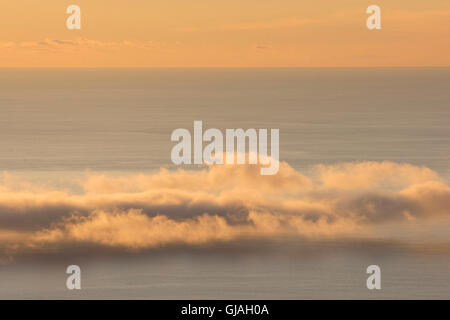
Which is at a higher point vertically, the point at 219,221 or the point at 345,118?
the point at 345,118

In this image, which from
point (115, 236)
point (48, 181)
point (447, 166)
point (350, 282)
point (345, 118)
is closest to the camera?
point (350, 282)

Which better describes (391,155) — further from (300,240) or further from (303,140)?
(300,240)

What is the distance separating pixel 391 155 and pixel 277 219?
41794mm

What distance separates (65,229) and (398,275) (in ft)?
88.0

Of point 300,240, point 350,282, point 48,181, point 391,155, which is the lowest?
point 350,282

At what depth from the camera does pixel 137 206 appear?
63.9 metres

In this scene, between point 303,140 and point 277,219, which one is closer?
point 277,219

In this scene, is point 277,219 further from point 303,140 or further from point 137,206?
point 303,140

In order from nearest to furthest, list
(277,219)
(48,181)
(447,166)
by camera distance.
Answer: (277,219) < (48,181) < (447,166)

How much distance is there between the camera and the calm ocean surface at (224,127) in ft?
146

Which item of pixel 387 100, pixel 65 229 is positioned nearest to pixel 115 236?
pixel 65 229

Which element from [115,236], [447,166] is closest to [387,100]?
[447,166]

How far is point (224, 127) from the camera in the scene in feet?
429

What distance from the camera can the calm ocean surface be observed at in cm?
4447
